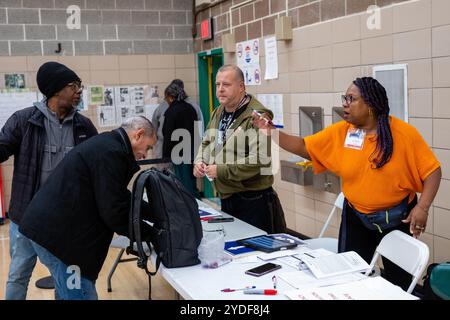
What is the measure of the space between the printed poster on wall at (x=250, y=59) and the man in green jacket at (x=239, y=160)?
8.34 ft

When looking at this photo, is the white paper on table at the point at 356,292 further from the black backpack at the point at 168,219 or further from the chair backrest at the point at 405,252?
the black backpack at the point at 168,219

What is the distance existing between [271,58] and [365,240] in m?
3.00

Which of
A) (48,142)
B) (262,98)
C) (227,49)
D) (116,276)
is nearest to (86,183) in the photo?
(48,142)

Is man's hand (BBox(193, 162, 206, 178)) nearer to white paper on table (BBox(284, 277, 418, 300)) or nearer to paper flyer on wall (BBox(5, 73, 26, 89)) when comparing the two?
white paper on table (BBox(284, 277, 418, 300))

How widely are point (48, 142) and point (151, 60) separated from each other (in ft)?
14.5

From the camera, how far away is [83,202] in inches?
93.7

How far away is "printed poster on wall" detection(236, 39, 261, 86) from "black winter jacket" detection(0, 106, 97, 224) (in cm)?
320

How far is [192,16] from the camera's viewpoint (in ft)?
24.4

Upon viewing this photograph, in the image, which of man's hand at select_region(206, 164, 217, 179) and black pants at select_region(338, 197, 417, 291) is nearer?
black pants at select_region(338, 197, 417, 291)

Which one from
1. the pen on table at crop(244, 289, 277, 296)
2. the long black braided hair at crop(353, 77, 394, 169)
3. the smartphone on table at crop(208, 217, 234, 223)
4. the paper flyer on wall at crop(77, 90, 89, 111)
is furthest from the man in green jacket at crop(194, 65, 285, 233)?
the paper flyer on wall at crop(77, 90, 89, 111)

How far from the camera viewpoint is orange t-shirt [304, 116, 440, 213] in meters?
2.69

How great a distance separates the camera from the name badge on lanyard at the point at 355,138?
2.79 m
